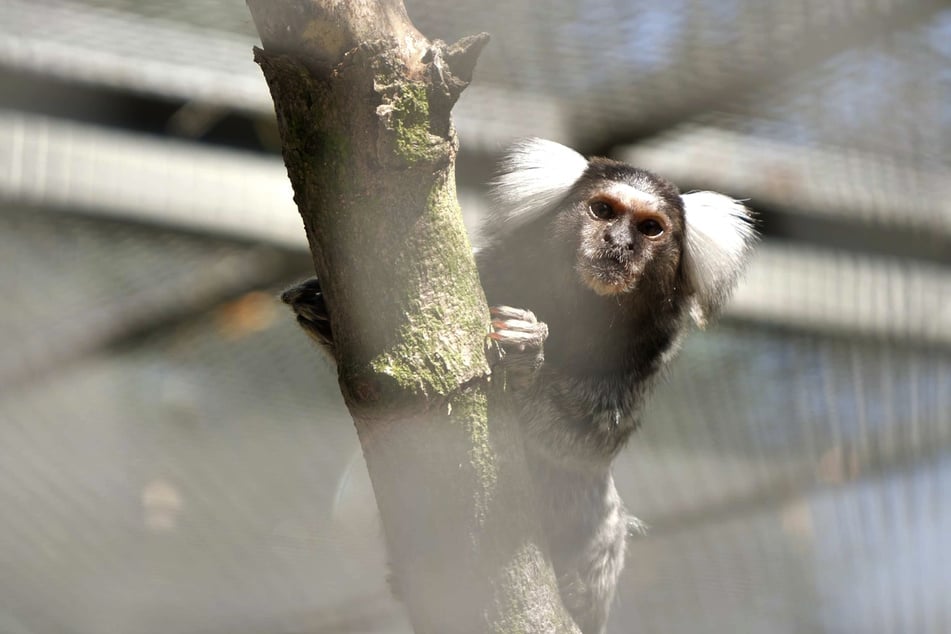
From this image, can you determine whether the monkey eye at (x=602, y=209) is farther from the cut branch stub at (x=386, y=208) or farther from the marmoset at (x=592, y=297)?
the cut branch stub at (x=386, y=208)

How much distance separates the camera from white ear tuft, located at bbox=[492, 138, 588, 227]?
250 centimetres

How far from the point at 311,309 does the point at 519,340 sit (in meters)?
0.44

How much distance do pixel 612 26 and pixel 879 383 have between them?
2.09 meters

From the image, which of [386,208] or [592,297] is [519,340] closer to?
[386,208]

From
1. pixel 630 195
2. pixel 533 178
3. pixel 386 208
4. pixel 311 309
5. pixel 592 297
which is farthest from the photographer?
pixel 533 178

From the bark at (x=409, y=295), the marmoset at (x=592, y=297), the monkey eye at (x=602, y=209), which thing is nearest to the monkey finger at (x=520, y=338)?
the bark at (x=409, y=295)

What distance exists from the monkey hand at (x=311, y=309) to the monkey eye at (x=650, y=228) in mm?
931

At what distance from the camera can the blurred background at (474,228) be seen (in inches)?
102

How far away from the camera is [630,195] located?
2.43 metres

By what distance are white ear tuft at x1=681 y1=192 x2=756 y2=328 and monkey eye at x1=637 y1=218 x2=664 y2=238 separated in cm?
16

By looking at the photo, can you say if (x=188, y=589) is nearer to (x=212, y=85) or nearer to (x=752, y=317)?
(x=212, y=85)

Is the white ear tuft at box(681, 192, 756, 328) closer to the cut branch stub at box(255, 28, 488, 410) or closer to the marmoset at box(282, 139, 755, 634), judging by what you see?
the marmoset at box(282, 139, 755, 634)

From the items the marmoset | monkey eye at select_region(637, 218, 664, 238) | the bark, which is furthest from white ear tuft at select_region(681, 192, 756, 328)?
the bark

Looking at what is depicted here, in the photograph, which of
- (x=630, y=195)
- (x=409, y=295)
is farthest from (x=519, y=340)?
(x=630, y=195)
